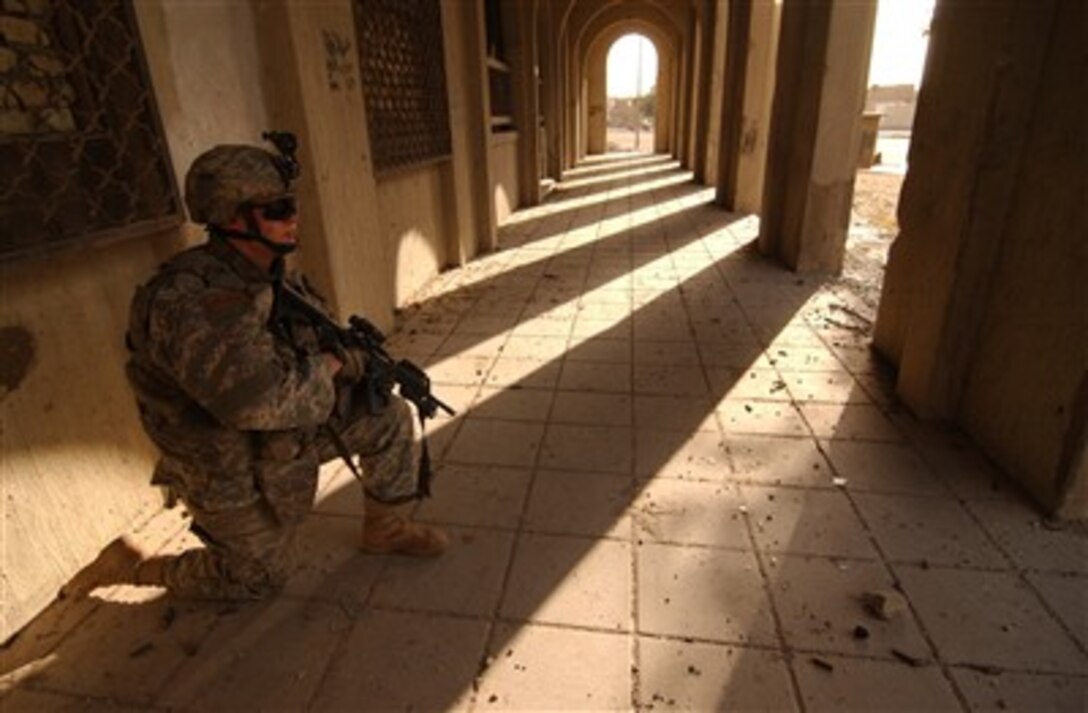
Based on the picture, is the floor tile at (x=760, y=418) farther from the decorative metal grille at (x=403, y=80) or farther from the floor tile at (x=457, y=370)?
the decorative metal grille at (x=403, y=80)

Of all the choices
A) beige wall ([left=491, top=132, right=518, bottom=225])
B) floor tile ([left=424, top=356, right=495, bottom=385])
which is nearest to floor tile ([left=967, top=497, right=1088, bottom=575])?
floor tile ([left=424, top=356, right=495, bottom=385])

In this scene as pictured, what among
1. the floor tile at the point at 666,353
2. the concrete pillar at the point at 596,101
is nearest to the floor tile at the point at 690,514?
the floor tile at the point at 666,353

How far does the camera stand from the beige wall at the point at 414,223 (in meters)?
4.78

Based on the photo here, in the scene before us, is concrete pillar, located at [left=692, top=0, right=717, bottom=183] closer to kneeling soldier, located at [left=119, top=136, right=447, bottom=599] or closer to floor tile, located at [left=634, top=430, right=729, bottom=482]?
floor tile, located at [left=634, top=430, right=729, bottom=482]

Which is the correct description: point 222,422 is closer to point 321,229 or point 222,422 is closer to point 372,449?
point 372,449

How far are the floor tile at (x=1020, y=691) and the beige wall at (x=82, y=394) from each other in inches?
112

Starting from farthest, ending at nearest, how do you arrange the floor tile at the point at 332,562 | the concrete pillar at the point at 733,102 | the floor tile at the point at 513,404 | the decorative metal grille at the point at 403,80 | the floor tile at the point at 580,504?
the concrete pillar at the point at 733,102 → the decorative metal grille at the point at 403,80 → the floor tile at the point at 513,404 → the floor tile at the point at 580,504 → the floor tile at the point at 332,562

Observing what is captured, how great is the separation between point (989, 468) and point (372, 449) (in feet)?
8.57

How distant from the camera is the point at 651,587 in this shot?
2045 millimetres

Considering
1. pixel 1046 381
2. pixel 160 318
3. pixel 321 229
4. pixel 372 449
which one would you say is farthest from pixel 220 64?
pixel 1046 381

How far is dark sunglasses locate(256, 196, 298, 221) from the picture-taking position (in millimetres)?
1695

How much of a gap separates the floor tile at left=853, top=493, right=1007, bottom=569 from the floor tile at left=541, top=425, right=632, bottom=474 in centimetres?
100

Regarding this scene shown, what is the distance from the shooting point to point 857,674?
5.65 ft

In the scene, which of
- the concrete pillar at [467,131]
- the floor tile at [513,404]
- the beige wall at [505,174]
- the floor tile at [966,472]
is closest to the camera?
the floor tile at [966,472]
